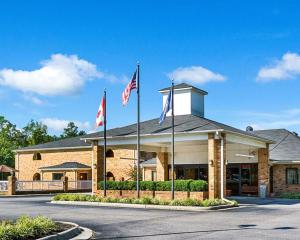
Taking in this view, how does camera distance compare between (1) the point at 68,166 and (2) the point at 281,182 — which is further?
(1) the point at 68,166

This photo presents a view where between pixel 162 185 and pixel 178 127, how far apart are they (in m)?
3.93

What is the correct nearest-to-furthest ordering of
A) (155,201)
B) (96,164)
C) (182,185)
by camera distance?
1. (155,201)
2. (182,185)
3. (96,164)

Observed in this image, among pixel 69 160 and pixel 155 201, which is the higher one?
pixel 69 160

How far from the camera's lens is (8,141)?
309ft

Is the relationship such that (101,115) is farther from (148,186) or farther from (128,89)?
(148,186)

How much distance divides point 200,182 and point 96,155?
348 inches

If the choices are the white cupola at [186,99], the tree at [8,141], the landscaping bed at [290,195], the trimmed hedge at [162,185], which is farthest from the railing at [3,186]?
the tree at [8,141]

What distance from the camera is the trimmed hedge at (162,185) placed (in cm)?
2847

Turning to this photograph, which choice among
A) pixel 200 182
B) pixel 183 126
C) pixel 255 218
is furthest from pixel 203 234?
pixel 183 126

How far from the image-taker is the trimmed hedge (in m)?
28.5

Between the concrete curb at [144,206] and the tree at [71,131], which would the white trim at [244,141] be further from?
the tree at [71,131]

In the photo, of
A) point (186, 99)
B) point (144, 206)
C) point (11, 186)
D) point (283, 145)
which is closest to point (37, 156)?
point (11, 186)

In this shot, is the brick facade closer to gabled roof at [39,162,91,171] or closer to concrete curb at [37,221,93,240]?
gabled roof at [39,162,91,171]

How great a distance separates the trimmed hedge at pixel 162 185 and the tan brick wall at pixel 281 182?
11.6m
